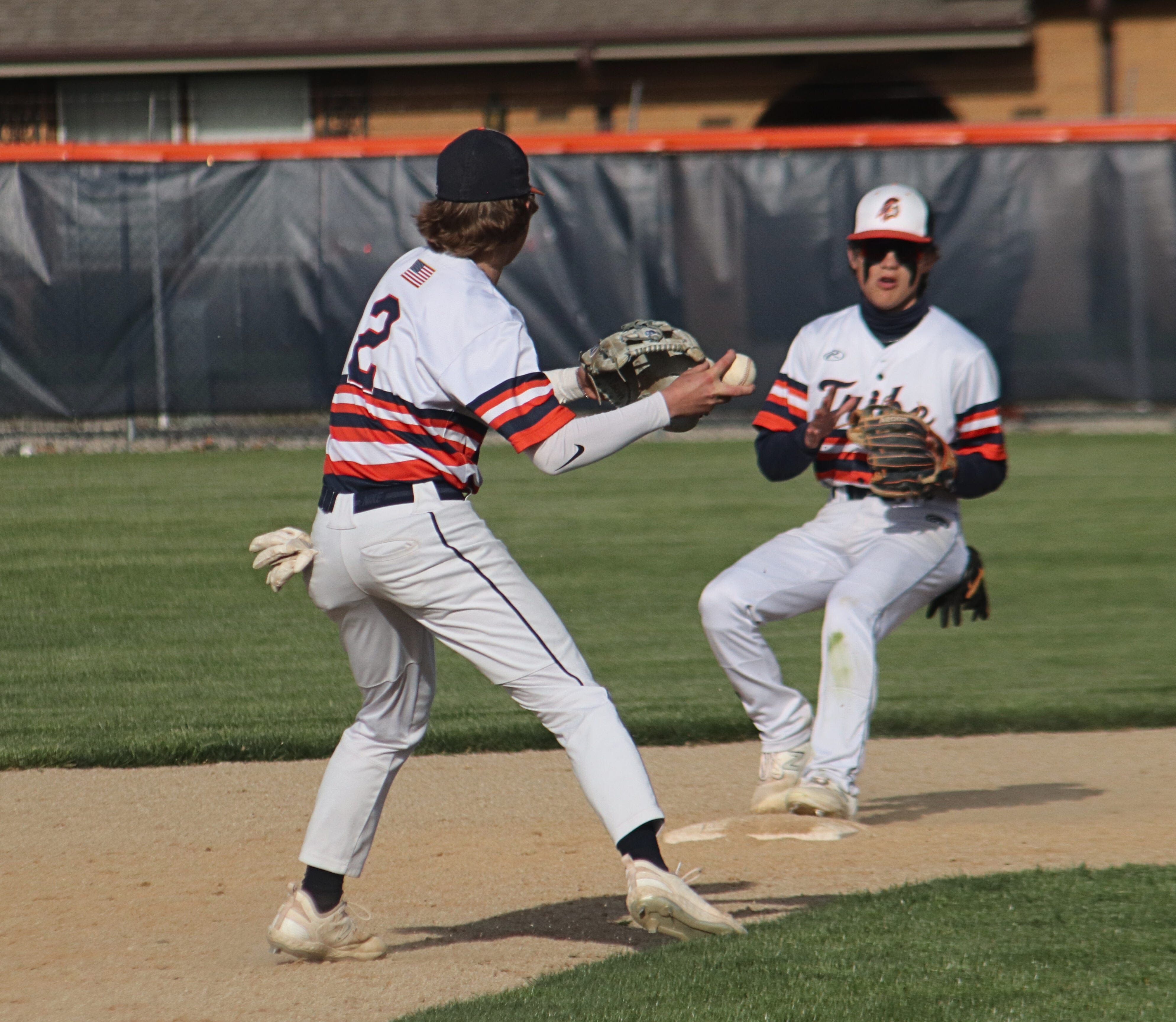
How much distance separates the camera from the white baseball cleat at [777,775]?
477 cm

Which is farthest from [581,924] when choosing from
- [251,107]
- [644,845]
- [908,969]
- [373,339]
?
[251,107]

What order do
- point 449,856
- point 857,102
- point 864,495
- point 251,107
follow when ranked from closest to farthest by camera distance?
point 449,856
point 864,495
point 251,107
point 857,102

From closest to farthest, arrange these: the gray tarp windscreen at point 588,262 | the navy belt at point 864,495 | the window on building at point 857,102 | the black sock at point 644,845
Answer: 1. the black sock at point 644,845
2. the navy belt at point 864,495
3. the gray tarp windscreen at point 588,262
4. the window on building at point 857,102

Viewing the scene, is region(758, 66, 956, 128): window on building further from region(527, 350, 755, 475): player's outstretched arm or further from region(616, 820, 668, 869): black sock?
region(616, 820, 668, 869): black sock

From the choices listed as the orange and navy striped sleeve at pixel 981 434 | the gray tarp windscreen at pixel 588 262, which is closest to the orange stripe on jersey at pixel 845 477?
the orange and navy striped sleeve at pixel 981 434

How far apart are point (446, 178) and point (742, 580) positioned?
1.82m

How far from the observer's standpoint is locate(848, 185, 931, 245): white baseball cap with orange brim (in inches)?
193

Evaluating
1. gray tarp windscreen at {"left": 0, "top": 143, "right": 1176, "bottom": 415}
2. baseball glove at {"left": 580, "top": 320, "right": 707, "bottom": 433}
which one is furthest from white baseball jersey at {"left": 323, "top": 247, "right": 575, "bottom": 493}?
gray tarp windscreen at {"left": 0, "top": 143, "right": 1176, "bottom": 415}

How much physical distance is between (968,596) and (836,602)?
1.82ft

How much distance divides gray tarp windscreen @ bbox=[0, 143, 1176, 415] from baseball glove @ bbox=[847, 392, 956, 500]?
849cm

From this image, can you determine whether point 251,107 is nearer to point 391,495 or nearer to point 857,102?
point 857,102

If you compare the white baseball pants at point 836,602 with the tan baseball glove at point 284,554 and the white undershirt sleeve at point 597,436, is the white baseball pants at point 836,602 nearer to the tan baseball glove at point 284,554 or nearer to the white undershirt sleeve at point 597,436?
the white undershirt sleeve at point 597,436

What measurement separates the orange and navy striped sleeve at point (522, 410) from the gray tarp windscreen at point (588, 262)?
9.85 m

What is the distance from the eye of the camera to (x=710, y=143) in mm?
13688
